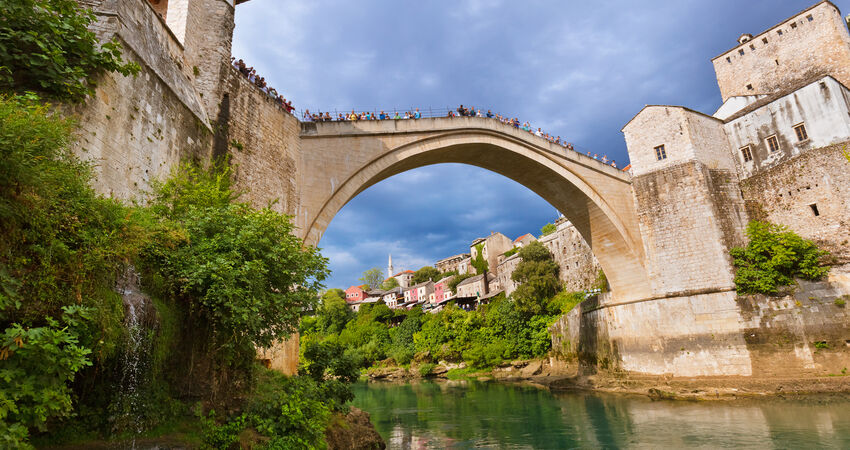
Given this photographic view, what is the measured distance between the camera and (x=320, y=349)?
7.66 m

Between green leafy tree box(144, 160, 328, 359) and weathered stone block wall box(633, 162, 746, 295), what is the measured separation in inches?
521

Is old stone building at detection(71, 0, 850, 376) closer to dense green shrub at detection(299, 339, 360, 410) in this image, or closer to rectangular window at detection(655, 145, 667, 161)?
rectangular window at detection(655, 145, 667, 161)

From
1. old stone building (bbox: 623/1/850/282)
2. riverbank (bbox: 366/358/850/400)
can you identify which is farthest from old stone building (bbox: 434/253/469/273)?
old stone building (bbox: 623/1/850/282)

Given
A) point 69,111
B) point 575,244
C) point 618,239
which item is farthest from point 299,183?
point 575,244

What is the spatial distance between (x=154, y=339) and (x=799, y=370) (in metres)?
15.8

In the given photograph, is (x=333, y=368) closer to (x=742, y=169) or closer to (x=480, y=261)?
(x=742, y=169)

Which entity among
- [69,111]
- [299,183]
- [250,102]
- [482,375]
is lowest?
[482,375]

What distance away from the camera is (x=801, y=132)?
14.4 meters

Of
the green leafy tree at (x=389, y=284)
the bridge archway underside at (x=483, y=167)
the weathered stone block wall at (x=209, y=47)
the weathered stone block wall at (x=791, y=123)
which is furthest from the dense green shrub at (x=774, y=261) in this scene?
the green leafy tree at (x=389, y=284)

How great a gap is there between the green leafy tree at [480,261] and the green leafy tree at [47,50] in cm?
4178

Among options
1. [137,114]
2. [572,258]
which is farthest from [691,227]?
[137,114]

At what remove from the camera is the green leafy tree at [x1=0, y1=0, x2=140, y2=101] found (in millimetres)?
4941

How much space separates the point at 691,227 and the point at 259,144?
13.7 m

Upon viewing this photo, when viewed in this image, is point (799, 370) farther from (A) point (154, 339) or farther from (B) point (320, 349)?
(A) point (154, 339)
